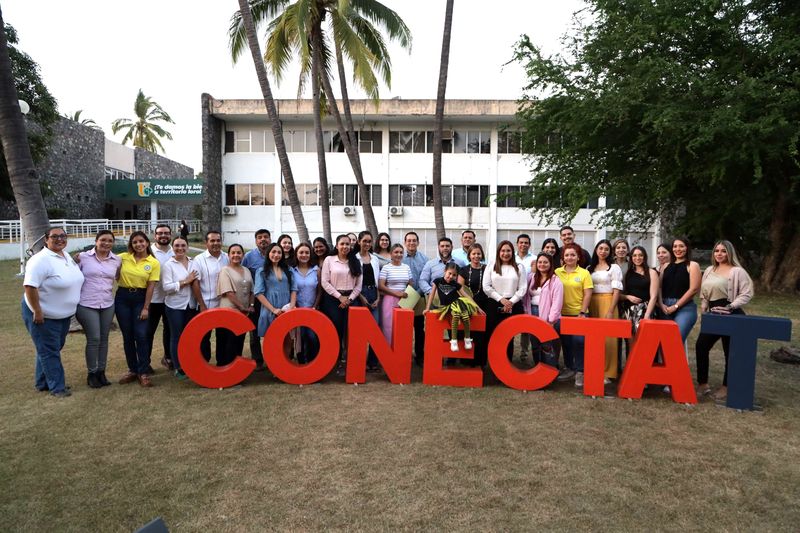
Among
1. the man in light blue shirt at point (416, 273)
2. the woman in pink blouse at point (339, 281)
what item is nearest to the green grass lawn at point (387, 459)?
the woman in pink blouse at point (339, 281)

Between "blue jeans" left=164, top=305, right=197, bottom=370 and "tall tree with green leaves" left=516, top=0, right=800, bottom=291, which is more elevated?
"tall tree with green leaves" left=516, top=0, right=800, bottom=291

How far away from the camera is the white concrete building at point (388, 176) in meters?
25.6

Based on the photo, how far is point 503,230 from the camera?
86.0ft

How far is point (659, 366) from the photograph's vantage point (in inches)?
218

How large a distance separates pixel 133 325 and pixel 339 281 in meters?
2.27

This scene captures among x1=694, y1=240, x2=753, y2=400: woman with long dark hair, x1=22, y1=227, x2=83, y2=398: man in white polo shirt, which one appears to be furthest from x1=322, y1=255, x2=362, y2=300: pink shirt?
x1=694, y1=240, x2=753, y2=400: woman with long dark hair

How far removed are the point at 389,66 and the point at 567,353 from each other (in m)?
11.7

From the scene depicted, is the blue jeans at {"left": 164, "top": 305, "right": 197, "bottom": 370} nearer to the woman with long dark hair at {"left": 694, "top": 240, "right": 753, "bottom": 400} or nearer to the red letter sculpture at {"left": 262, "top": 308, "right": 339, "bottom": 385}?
the red letter sculpture at {"left": 262, "top": 308, "right": 339, "bottom": 385}

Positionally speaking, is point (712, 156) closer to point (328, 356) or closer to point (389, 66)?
point (389, 66)

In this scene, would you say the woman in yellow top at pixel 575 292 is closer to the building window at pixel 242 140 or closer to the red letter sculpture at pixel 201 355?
the red letter sculpture at pixel 201 355

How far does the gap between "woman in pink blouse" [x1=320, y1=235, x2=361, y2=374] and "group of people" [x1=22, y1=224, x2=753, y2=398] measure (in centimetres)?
1

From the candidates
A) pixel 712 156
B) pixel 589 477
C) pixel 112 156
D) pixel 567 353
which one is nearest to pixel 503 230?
pixel 712 156

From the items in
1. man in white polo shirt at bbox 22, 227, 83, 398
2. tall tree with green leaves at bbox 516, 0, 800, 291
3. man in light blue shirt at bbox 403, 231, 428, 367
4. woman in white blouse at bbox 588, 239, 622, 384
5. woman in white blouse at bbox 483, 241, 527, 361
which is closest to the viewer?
man in white polo shirt at bbox 22, 227, 83, 398

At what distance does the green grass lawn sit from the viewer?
3.23 metres
